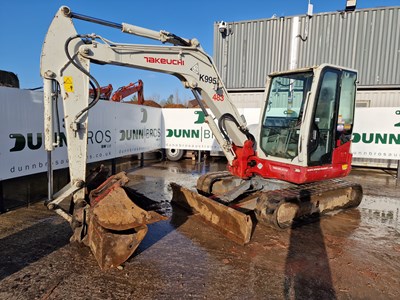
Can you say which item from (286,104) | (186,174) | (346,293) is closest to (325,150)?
(286,104)

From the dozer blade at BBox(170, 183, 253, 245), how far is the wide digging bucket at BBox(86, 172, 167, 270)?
1.30 meters

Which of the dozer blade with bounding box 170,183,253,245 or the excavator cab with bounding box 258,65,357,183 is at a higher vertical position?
the excavator cab with bounding box 258,65,357,183

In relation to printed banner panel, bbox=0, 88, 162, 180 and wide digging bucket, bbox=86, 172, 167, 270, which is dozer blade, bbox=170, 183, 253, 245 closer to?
wide digging bucket, bbox=86, 172, 167, 270

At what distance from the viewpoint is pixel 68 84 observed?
386 cm

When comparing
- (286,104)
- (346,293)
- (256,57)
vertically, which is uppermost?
(256,57)

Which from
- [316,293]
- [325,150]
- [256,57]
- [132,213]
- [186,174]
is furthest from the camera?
[256,57]

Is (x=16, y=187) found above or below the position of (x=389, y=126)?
below

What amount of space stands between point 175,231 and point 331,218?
302 cm

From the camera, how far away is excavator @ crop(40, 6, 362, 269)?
372cm

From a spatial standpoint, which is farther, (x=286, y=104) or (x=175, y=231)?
(x=286, y=104)

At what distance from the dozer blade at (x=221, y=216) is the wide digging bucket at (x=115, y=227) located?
4.26 feet

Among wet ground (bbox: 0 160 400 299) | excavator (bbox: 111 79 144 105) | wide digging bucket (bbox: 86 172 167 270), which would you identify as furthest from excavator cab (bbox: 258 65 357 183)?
excavator (bbox: 111 79 144 105)

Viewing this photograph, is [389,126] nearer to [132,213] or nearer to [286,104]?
[286,104]

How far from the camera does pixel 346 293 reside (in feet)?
10.4
